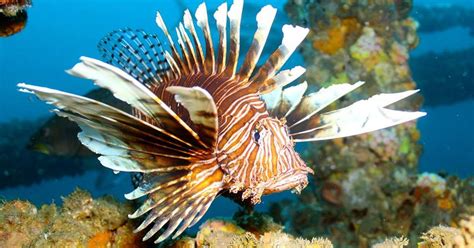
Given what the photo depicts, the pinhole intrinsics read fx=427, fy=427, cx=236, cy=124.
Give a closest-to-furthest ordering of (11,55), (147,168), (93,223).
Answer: (147,168), (93,223), (11,55)

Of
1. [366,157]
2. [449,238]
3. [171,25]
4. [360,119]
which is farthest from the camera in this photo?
[171,25]

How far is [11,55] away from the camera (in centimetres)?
8400

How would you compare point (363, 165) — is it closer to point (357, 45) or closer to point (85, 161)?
point (357, 45)

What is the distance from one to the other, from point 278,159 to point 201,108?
0.56 metres

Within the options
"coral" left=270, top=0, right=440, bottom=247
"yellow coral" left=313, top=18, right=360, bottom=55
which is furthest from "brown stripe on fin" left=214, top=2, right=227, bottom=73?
"yellow coral" left=313, top=18, right=360, bottom=55

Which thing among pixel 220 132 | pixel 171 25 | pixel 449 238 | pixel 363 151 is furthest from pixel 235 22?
pixel 171 25

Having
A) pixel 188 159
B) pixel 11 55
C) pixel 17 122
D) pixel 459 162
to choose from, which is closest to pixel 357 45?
pixel 188 159

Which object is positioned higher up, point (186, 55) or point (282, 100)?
point (186, 55)

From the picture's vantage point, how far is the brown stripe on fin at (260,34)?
8.05 ft

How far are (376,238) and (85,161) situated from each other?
8891 mm

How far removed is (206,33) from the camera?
9.10 feet

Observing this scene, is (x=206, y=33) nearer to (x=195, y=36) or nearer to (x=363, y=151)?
(x=195, y=36)

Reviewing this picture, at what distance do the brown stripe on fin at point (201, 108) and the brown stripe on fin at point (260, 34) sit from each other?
0.62 m

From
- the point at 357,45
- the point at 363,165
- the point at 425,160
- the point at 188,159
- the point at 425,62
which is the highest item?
the point at 188,159
